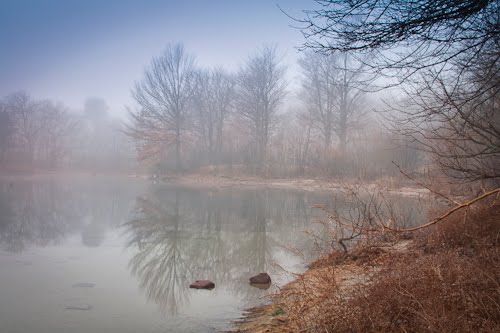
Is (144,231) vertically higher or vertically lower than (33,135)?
lower

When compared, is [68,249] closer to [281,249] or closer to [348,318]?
[281,249]

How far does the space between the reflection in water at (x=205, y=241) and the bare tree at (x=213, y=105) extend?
21215 mm

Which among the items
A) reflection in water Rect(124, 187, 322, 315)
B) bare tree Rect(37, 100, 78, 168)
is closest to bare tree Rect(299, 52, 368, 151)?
reflection in water Rect(124, 187, 322, 315)

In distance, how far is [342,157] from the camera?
100ft

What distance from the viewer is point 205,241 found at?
11.3 meters

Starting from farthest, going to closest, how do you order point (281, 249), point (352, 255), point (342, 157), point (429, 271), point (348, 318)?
point (342, 157)
point (281, 249)
point (352, 255)
point (429, 271)
point (348, 318)

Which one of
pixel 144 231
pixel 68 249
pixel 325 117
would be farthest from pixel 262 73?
pixel 68 249

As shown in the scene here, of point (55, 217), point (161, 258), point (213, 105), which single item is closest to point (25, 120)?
point (213, 105)

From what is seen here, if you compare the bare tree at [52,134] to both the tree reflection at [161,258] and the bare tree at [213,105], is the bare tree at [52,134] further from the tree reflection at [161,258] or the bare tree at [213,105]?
→ the tree reflection at [161,258]

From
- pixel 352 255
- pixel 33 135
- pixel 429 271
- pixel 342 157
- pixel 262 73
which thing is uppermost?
pixel 262 73

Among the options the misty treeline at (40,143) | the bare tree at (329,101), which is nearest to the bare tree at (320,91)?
the bare tree at (329,101)

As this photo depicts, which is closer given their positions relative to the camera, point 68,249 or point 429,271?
point 429,271

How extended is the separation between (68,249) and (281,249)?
5469 mm

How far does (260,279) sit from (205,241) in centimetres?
390
